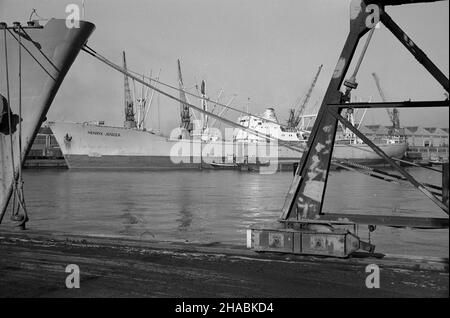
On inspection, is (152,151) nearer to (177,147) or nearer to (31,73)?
(177,147)

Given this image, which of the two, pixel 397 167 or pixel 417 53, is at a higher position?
pixel 417 53

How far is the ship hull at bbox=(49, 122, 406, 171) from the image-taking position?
7994 centimetres

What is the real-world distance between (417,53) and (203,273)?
3928 mm

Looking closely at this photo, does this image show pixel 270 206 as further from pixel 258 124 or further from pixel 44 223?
pixel 258 124

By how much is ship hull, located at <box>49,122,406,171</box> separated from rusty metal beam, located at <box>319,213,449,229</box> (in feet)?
218

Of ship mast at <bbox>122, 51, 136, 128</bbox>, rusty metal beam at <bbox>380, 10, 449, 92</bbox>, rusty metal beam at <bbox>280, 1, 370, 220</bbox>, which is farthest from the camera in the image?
ship mast at <bbox>122, 51, 136, 128</bbox>

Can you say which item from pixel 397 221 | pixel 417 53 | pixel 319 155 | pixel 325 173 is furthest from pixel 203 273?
pixel 417 53

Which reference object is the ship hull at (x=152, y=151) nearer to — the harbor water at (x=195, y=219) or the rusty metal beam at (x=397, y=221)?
the harbor water at (x=195, y=219)

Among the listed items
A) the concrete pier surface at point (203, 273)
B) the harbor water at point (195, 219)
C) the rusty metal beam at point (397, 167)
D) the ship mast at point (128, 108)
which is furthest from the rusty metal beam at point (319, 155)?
the ship mast at point (128, 108)

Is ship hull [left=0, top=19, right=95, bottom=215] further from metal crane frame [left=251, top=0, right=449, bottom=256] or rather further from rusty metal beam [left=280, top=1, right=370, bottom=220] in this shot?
rusty metal beam [left=280, top=1, right=370, bottom=220]

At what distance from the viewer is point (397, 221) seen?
6.68 m

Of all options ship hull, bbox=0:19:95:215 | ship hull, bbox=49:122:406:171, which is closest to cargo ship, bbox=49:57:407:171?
ship hull, bbox=49:122:406:171
